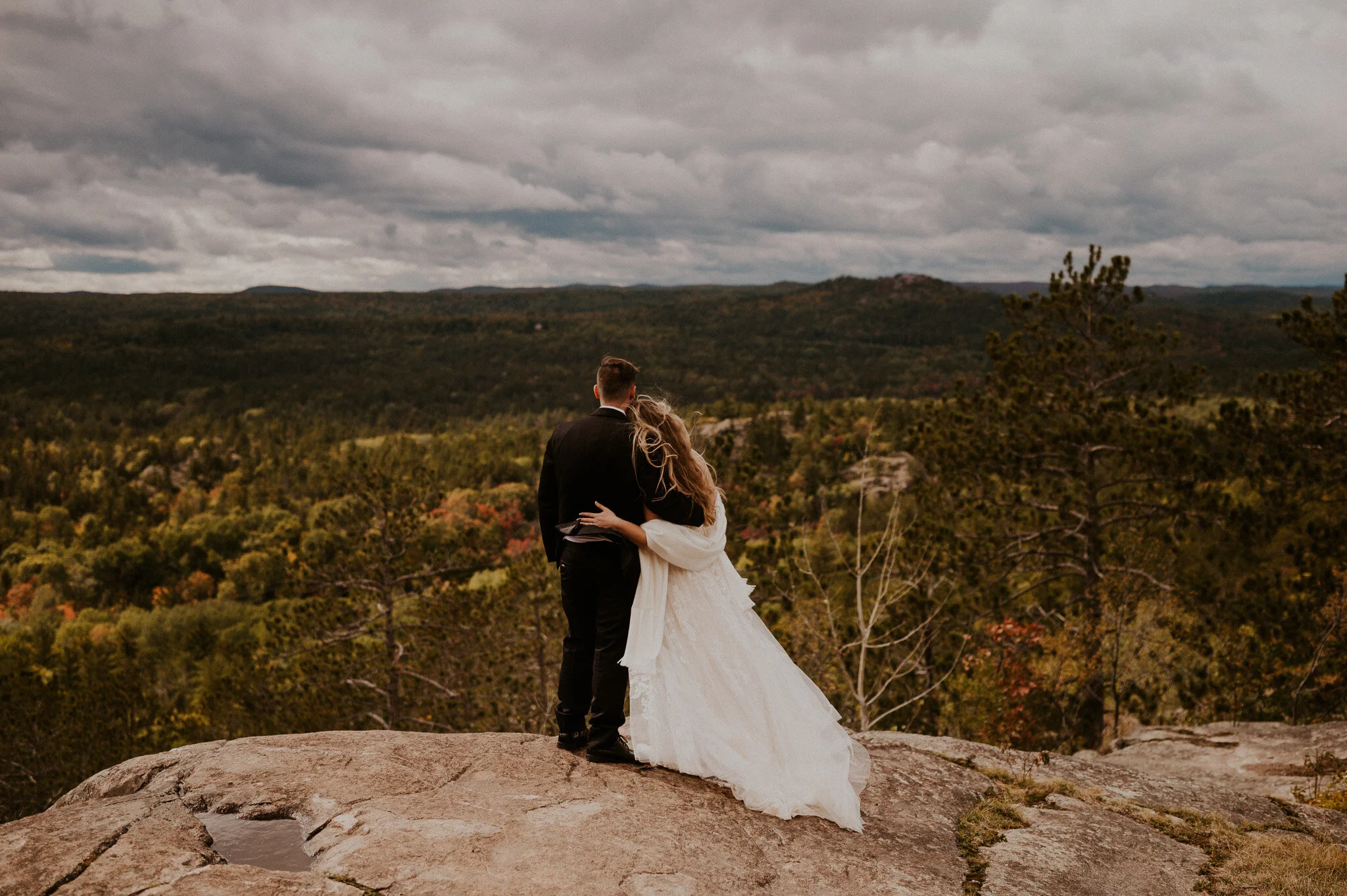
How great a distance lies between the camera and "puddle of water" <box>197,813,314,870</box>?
12.6ft

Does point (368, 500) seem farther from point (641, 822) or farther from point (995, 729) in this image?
point (641, 822)

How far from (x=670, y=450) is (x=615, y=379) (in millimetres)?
559

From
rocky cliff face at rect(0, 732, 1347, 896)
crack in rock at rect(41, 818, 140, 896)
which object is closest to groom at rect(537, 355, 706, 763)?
rocky cliff face at rect(0, 732, 1347, 896)

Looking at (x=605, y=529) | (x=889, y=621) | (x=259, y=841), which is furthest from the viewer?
(x=889, y=621)

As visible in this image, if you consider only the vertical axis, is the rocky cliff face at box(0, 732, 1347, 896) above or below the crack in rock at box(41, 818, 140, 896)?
below

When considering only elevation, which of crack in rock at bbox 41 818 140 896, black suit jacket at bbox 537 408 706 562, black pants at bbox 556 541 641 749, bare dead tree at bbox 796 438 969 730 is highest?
black suit jacket at bbox 537 408 706 562

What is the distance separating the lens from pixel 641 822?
4258mm

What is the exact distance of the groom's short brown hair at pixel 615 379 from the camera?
16.1 ft

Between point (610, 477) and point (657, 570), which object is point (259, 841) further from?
point (610, 477)

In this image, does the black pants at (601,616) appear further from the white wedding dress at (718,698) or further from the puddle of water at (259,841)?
the puddle of water at (259,841)

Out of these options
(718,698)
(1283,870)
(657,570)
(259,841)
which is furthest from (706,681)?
(1283,870)

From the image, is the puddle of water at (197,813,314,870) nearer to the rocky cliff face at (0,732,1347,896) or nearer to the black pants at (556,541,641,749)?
the rocky cliff face at (0,732,1347,896)

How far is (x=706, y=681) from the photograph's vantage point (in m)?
4.96

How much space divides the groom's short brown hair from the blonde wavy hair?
0.12 metres
